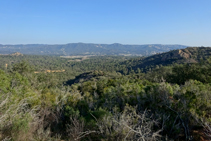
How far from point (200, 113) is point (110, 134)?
5.18 m

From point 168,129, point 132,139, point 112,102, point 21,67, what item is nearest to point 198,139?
point 168,129

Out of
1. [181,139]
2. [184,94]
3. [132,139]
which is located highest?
[184,94]

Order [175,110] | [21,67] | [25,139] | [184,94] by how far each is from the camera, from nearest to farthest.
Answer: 1. [25,139]
2. [175,110]
3. [184,94]
4. [21,67]

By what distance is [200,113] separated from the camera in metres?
7.62

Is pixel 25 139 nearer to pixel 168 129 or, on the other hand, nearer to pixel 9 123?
pixel 9 123

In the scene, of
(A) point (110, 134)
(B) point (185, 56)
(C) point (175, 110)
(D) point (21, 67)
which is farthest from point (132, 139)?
(B) point (185, 56)

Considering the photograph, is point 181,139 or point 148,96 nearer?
point 181,139

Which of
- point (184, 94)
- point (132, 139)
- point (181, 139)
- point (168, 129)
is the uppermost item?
point (184, 94)

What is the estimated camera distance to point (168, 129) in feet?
24.3

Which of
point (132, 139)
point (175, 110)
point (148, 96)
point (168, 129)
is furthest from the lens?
point (148, 96)

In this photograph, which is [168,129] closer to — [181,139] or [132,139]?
[181,139]

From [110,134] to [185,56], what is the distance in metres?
83.8

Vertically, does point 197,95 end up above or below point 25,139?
above

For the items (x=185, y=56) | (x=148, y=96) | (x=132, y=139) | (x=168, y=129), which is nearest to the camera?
(x=132, y=139)
